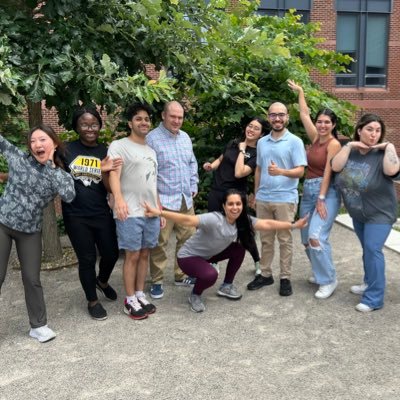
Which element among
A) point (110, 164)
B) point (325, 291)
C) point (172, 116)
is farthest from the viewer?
point (325, 291)

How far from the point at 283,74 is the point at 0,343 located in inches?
197

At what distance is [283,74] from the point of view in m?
6.60

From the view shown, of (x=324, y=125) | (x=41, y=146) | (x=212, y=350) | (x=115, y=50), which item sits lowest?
(x=212, y=350)

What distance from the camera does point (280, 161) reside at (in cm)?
426

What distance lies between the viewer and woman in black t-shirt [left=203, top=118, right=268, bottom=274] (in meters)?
4.57

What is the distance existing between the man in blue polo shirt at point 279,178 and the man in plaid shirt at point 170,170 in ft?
2.31

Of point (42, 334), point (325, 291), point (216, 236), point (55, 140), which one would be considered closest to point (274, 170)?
point (216, 236)

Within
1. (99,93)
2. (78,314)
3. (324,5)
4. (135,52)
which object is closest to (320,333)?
(78,314)

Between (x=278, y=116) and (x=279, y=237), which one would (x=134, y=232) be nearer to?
(x=279, y=237)

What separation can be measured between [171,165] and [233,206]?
0.78 metres

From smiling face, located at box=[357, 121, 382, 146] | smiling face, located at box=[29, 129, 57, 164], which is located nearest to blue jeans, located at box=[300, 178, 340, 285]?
smiling face, located at box=[357, 121, 382, 146]

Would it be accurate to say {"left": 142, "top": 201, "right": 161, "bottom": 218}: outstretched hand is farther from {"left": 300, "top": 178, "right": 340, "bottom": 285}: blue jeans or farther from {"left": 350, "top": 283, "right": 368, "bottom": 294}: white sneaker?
{"left": 350, "top": 283, "right": 368, "bottom": 294}: white sneaker

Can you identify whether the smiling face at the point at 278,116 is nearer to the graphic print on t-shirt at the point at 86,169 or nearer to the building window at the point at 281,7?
the graphic print on t-shirt at the point at 86,169

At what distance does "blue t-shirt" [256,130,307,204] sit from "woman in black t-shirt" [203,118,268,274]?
0.59 ft
